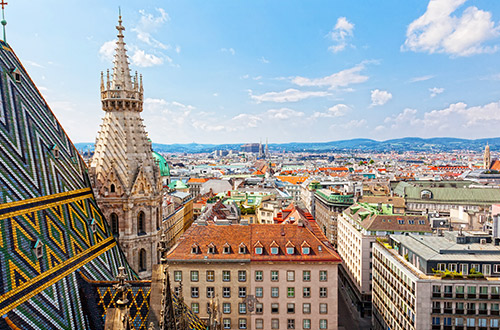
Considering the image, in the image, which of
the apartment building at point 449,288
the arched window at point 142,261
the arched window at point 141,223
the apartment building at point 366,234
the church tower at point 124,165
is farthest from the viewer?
the apartment building at point 366,234

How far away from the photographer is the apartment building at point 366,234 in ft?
211

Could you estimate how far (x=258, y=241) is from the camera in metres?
47.4

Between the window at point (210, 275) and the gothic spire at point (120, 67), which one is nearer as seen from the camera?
the gothic spire at point (120, 67)

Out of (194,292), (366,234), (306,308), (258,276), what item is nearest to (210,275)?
(194,292)

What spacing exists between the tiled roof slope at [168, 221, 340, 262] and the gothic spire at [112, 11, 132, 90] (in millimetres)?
23301

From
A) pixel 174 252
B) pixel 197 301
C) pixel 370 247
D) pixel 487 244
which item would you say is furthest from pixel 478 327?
pixel 174 252

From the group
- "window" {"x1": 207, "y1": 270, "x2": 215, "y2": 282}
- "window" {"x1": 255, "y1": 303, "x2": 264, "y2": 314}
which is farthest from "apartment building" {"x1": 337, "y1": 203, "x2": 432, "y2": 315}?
"window" {"x1": 207, "y1": 270, "x2": 215, "y2": 282}

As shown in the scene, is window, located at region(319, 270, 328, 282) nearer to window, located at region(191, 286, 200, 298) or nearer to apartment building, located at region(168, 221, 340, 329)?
apartment building, located at region(168, 221, 340, 329)

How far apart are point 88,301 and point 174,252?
2552 cm

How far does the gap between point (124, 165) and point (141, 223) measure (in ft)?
16.8

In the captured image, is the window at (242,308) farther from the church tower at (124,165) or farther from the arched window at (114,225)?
the arched window at (114,225)

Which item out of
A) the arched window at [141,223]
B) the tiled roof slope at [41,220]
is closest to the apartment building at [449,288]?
the arched window at [141,223]

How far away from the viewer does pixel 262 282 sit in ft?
152

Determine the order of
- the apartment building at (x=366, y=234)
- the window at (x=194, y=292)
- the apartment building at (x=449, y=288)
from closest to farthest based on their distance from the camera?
the apartment building at (x=449, y=288) < the window at (x=194, y=292) < the apartment building at (x=366, y=234)
